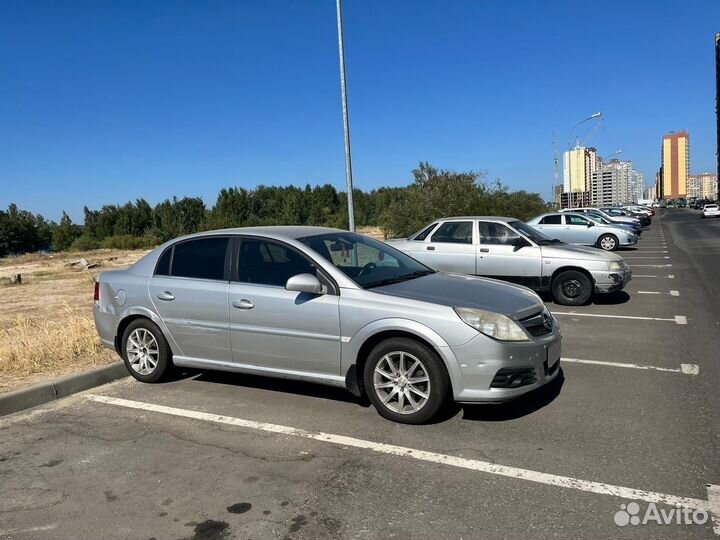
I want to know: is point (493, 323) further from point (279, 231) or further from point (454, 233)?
point (454, 233)

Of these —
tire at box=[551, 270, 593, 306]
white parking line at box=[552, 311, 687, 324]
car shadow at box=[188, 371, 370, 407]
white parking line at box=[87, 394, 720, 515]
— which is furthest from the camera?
tire at box=[551, 270, 593, 306]

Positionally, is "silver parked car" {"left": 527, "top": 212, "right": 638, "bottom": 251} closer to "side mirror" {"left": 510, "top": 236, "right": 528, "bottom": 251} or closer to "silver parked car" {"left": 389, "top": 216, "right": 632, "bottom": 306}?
"silver parked car" {"left": 389, "top": 216, "right": 632, "bottom": 306}

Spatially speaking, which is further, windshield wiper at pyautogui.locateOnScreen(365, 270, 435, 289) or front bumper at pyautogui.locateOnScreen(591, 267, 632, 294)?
front bumper at pyautogui.locateOnScreen(591, 267, 632, 294)

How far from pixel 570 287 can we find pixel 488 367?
6.63 m

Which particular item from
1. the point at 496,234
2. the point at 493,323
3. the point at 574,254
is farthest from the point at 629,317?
the point at 493,323

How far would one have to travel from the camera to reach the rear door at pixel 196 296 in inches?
212

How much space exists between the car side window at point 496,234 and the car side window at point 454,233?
25cm

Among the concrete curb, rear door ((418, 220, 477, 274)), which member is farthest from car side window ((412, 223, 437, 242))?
the concrete curb

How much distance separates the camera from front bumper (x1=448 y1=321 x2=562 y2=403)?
427cm

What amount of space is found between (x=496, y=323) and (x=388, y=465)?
137cm

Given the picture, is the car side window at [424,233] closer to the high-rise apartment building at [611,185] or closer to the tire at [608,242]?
the tire at [608,242]

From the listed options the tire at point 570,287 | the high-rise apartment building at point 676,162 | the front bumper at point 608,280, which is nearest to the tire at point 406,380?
the tire at point 570,287

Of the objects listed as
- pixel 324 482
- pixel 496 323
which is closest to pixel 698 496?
pixel 496 323

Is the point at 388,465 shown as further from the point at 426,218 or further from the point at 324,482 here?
the point at 426,218
